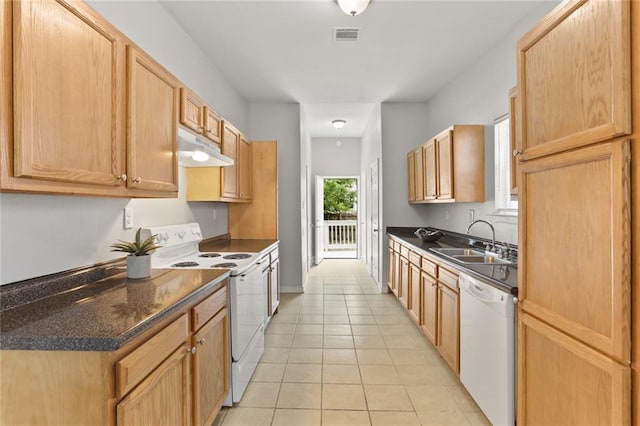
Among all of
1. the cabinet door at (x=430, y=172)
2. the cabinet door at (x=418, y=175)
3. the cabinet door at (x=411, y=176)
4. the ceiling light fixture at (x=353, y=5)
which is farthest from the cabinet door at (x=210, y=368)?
the cabinet door at (x=411, y=176)

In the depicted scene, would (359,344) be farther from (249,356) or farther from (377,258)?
(377,258)

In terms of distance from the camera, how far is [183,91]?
2.17 metres

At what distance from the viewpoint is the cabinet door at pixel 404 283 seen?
12.3ft

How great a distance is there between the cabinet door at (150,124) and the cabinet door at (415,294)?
96.3 inches

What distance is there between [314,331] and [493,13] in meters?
3.37

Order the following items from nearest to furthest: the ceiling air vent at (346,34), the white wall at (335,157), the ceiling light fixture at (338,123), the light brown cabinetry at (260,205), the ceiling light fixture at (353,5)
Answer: the ceiling light fixture at (353,5) → the ceiling air vent at (346,34) → the light brown cabinetry at (260,205) → the ceiling light fixture at (338,123) → the white wall at (335,157)

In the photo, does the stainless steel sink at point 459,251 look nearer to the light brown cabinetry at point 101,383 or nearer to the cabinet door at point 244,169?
the cabinet door at point 244,169

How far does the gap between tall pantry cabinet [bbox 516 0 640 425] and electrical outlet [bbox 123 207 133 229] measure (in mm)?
2258

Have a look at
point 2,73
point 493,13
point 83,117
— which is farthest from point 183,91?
point 493,13

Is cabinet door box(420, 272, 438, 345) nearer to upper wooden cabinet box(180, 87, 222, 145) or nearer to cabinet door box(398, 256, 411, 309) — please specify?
cabinet door box(398, 256, 411, 309)

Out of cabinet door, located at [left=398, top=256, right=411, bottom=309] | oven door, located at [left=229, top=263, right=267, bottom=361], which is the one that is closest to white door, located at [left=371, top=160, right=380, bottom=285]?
cabinet door, located at [left=398, top=256, right=411, bottom=309]

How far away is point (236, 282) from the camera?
2246mm

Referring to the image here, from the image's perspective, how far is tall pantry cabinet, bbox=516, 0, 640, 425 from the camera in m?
1.05

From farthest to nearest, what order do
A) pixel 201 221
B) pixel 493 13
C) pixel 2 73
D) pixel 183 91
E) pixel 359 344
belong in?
pixel 201 221
pixel 359 344
pixel 493 13
pixel 183 91
pixel 2 73
